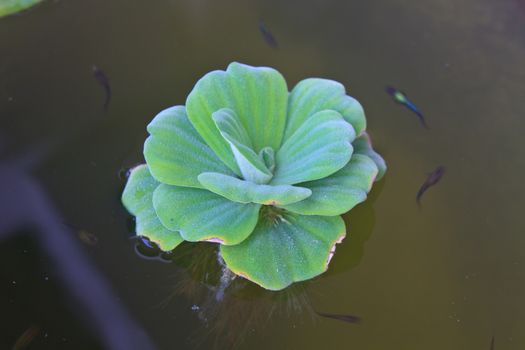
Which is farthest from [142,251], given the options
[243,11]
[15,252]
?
[243,11]

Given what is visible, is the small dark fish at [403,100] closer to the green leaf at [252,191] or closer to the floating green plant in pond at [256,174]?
the floating green plant in pond at [256,174]

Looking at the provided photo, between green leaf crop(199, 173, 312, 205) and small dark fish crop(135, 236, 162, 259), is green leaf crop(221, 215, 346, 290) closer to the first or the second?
green leaf crop(199, 173, 312, 205)

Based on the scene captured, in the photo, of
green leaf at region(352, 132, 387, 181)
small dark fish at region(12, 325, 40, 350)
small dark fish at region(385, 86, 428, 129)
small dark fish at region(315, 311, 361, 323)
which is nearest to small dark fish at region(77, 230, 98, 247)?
small dark fish at region(12, 325, 40, 350)

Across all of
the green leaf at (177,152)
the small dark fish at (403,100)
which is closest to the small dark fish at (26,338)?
the green leaf at (177,152)

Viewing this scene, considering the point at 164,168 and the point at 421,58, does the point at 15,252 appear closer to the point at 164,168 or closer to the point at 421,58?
the point at 164,168

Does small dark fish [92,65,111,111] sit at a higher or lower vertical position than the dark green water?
higher

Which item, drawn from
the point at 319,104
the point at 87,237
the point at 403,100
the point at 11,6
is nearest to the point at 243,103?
the point at 319,104

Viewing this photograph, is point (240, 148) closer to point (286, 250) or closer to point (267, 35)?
point (286, 250)
